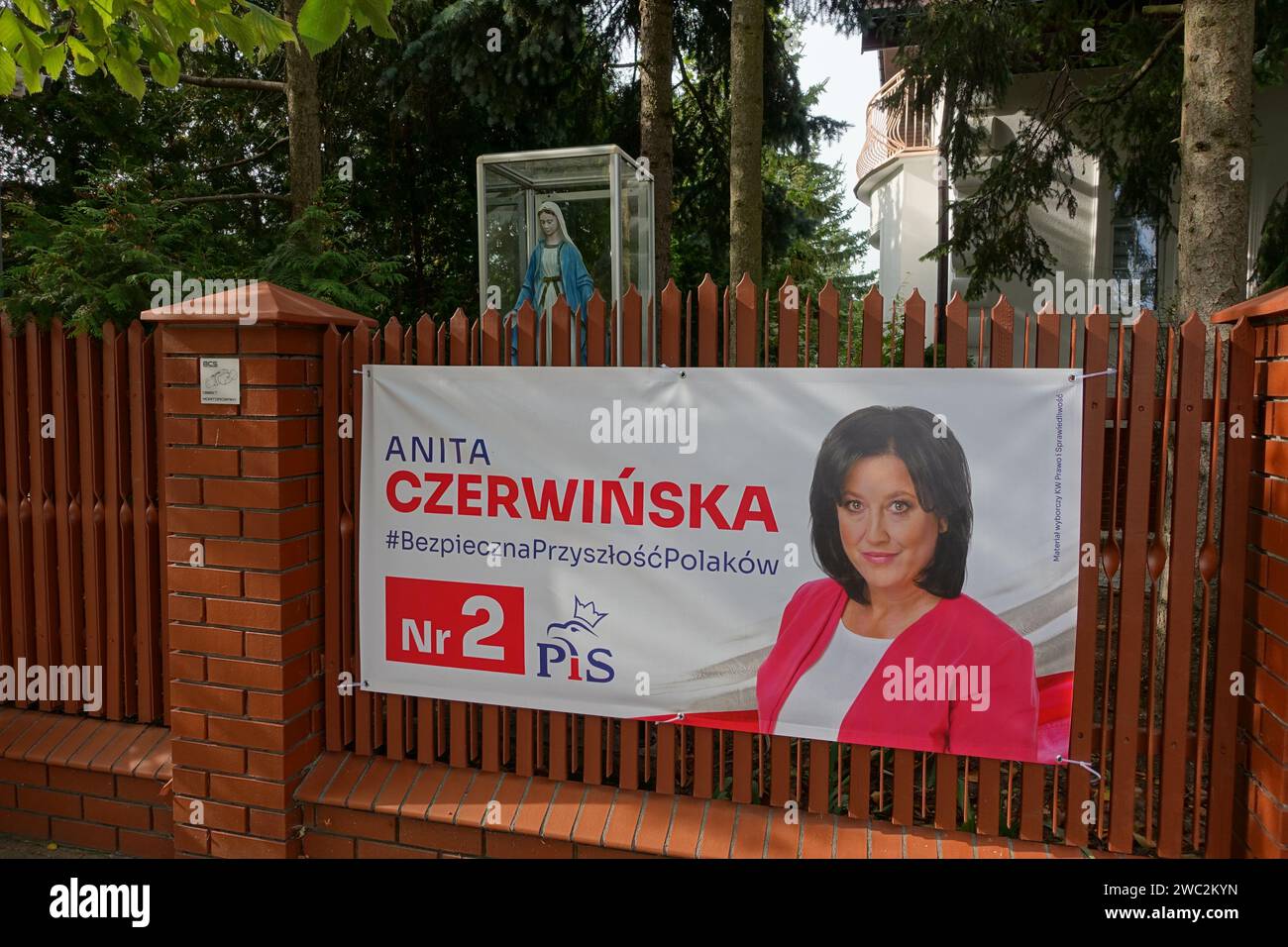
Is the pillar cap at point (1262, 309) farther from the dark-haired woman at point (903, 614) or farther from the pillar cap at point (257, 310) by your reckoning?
the pillar cap at point (257, 310)

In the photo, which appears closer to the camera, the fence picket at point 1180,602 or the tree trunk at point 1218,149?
the fence picket at point 1180,602

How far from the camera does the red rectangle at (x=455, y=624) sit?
3.43 meters

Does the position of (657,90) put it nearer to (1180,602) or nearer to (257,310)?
(257,310)

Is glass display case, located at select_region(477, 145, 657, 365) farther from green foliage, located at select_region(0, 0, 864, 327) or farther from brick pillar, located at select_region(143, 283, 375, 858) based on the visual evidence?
brick pillar, located at select_region(143, 283, 375, 858)

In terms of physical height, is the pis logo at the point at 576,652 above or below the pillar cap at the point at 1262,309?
below

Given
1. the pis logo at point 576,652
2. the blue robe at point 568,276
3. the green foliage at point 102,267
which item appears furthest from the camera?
the blue robe at point 568,276

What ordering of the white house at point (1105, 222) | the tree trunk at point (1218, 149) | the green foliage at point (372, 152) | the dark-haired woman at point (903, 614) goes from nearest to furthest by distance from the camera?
1. the dark-haired woman at point (903, 614)
2. the tree trunk at point (1218, 149)
3. the green foliage at point (372, 152)
4. the white house at point (1105, 222)

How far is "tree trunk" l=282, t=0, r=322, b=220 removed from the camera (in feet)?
32.9

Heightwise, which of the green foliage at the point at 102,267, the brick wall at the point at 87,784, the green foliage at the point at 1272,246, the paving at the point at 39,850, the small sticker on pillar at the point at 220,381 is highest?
the green foliage at the point at 1272,246

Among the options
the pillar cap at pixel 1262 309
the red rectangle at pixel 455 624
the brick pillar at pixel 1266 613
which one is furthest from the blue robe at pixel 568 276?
the brick pillar at pixel 1266 613

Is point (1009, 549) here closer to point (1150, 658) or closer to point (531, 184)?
point (1150, 658)

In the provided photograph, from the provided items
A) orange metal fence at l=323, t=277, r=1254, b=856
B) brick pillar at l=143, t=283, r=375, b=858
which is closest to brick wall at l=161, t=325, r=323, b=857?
brick pillar at l=143, t=283, r=375, b=858

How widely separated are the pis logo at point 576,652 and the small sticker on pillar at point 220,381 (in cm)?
147

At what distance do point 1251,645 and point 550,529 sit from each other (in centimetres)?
230
